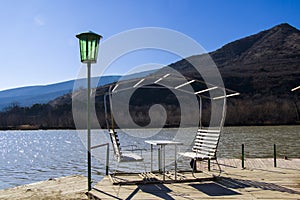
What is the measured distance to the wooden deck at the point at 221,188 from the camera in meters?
4.46

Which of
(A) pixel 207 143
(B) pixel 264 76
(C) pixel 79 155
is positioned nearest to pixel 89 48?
(A) pixel 207 143

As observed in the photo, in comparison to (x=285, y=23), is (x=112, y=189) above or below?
below

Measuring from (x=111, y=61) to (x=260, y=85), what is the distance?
157 ft

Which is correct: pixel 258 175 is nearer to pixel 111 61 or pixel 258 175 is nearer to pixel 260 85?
pixel 111 61

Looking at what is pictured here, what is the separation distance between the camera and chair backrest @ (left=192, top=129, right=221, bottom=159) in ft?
18.9

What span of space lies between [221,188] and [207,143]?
4.46 ft

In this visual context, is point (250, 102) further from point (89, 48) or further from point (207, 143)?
point (89, 48)

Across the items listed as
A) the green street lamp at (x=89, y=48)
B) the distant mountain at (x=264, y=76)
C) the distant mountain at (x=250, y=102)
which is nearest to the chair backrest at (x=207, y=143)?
the green street lamp at (x=89, y=48)

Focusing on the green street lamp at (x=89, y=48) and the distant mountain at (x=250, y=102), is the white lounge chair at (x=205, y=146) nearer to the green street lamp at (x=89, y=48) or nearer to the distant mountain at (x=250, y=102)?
the green street lamp at (x=89, y=48)

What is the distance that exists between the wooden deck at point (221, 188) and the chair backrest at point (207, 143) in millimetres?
448

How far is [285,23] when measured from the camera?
4072 inches

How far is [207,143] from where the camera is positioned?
20.3ft

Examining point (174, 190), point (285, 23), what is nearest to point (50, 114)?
point (174, 190)

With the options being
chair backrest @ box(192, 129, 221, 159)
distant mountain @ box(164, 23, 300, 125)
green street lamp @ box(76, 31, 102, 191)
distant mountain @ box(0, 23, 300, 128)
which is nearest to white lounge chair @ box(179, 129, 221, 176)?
chair backrest @ box(192, 129, 221, 159)
